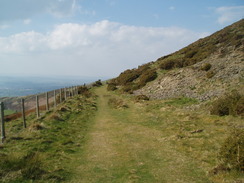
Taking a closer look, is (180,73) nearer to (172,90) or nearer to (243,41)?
(172,90)

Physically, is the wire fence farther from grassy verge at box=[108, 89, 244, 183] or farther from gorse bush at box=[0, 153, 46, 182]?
grassy verge at box=[108, 89, 244, 183]

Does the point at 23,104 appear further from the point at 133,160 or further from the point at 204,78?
the point at 204,78

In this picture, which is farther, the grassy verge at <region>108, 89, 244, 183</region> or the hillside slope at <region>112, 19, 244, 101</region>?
the hillside slope at <region>112, 19, 244, 101</region>

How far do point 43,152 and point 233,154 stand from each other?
26.7ft

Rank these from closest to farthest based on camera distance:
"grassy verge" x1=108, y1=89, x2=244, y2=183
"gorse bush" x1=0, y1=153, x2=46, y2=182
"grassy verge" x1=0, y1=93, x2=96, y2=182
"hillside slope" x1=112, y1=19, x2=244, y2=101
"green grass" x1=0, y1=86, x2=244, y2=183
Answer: "gorse bush" x1=0, y1=153, x2=46, y2=182 < "grassy verge" x1=0, y1=93, x2=96, y2=182 < "green grass" x1=0, y1=86, x2=244, y2=183 < "grassy verge" x1=108, y1=89, x2=244, y2=183 < "hillside slope" x1=112, y1=19, x2=244, y2=101

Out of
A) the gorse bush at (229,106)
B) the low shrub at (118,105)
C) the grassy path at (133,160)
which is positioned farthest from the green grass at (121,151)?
the low shrub at (118,105)

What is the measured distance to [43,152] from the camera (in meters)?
9.59

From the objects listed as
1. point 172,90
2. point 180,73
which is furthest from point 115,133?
point 180,73

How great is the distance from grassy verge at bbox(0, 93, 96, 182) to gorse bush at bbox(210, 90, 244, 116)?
9.98m

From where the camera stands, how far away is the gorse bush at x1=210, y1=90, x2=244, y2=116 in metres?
14.0

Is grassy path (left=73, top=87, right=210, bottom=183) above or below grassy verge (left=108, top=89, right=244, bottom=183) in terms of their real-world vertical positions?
below

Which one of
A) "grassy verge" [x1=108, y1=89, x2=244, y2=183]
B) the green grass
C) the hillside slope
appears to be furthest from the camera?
the hillside slope

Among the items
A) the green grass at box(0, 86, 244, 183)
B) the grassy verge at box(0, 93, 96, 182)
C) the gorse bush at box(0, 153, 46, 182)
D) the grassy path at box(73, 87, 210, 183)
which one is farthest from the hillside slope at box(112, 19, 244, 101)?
the gorse bush at box(0, 153, 46, 182)

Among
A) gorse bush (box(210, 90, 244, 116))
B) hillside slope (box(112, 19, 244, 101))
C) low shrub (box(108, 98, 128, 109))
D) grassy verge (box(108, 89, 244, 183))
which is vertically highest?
hillside slope (box(112, 19, 244, 101))
